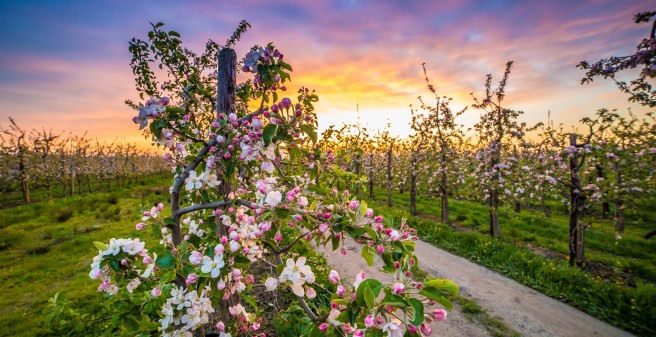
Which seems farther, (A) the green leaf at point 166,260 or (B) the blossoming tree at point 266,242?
(A) the green leaf at point 166,260

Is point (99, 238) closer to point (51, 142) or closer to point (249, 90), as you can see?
point (249, 90)

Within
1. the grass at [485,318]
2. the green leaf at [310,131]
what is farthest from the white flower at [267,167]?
the grass at [485,318]

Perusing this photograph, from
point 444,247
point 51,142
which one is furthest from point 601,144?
point 51,142

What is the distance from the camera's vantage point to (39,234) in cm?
1062

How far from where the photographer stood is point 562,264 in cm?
688

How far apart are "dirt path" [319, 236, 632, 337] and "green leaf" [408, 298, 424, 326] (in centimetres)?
396

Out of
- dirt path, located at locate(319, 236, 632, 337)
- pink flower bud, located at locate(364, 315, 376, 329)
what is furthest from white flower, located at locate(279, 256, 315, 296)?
dirt path, located at locate(319, 236, 632, 337)

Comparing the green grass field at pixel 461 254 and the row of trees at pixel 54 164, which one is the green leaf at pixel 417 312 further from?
the row of trees at pixel 54 164

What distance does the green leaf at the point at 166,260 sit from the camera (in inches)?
75.5

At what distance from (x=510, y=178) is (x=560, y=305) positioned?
13.1 ft

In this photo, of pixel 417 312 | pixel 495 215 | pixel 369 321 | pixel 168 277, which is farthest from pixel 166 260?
pixel 495 215

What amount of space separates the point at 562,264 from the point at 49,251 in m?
15.0

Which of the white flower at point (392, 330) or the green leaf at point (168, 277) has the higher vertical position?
the green leaf at point (168, 277)

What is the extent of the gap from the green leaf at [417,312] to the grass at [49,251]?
6.28 meters
